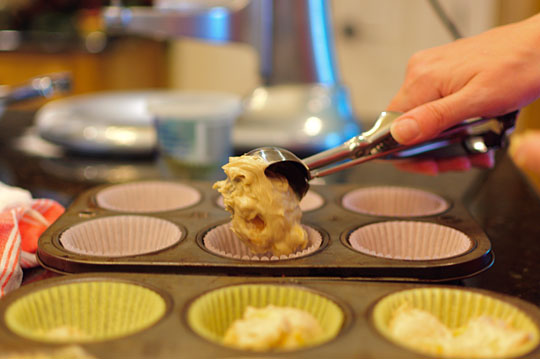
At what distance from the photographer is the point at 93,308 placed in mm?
938

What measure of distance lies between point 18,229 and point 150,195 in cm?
42

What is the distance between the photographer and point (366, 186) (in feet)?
4.85

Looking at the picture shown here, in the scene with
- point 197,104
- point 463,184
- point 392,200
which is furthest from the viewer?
point 197,104

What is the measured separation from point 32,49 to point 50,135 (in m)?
2.36

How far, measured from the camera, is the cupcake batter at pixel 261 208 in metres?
1.10

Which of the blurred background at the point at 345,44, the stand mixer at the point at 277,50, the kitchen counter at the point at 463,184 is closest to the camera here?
the kitchen counter at the point at 463,184

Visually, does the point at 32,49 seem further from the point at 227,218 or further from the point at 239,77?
the point at 227,218

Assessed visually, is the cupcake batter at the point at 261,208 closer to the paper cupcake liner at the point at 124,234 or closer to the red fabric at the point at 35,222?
the paper cupcake liner at the point at 124,234

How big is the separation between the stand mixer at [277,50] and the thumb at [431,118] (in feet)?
2.06

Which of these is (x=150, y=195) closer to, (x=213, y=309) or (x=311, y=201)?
(x=311, y=201)

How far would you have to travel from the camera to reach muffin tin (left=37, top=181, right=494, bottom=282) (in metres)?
1.02

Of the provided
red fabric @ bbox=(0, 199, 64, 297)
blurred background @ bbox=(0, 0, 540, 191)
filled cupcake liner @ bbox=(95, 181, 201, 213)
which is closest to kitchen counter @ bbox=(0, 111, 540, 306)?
red fabric @ bbox=(0, 199, 64, 297)

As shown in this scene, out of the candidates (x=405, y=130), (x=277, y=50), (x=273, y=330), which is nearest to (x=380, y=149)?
(x=405, y=130)

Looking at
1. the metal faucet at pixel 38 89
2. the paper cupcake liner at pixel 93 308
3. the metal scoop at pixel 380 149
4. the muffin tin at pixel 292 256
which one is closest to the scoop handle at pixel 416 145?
the metal scoop at pixel 380 149
